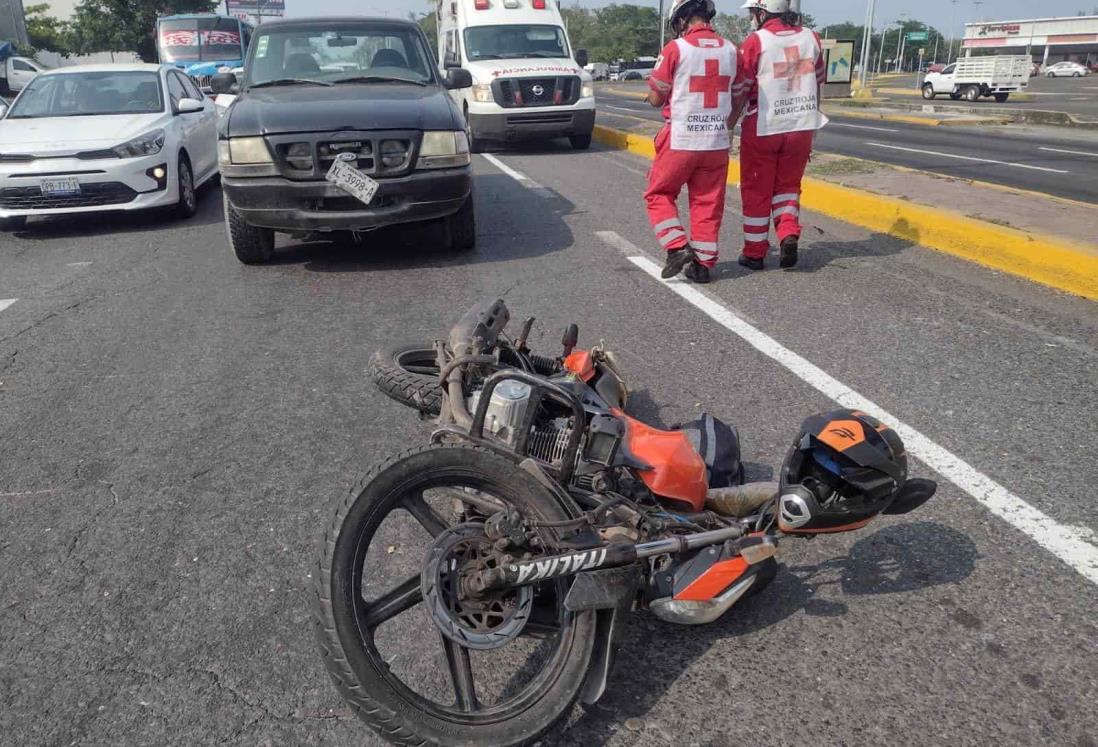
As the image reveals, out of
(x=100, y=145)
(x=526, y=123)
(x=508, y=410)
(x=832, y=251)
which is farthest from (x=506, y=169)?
(x=508, y=410)

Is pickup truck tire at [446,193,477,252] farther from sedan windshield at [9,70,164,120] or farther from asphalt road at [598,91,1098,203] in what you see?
Answer: asphalt road at [598,91,1098,203]

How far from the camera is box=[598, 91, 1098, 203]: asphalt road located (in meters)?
13.2

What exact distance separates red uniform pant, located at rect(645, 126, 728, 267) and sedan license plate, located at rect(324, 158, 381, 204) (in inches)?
78.8

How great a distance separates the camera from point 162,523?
3.31 metres

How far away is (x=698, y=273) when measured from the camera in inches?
253

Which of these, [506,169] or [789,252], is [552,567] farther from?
→ [506,169]

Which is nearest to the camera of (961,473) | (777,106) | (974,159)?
(961,473)

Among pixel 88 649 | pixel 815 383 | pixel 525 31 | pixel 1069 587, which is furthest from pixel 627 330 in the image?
pixel 525 31

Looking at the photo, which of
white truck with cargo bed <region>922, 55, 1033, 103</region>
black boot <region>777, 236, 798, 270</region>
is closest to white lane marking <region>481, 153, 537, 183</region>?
black boot <region>777, 236, 798, 270</region>

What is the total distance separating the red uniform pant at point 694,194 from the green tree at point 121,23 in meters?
44.7

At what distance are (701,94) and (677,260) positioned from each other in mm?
1119

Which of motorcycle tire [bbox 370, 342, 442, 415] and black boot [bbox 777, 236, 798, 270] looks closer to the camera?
motorcycle tire [bbox 370, 342, 442, 415]

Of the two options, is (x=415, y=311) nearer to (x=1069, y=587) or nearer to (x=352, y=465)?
(x=352, y=465)

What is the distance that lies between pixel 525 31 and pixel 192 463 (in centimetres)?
1474
